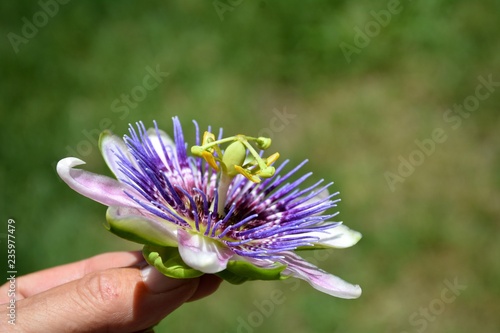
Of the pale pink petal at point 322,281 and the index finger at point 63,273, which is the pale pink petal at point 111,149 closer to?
the index finger at point 63,273

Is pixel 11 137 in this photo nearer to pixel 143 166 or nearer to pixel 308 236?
pixel 143 166

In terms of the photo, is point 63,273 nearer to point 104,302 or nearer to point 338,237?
point 104,302

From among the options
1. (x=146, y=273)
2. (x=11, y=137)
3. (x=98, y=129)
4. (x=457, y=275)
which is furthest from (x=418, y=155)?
(x=146, y=273)

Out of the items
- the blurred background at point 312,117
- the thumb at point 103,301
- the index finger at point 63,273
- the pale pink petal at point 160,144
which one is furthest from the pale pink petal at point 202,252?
the blurred background at point 312,117

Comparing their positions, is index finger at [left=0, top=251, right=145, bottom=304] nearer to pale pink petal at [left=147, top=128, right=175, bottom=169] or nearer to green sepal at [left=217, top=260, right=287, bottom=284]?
pale pink petal at [left=147, top=128, right=175, bottom=169]

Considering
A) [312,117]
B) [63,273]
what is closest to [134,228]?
[63,273]

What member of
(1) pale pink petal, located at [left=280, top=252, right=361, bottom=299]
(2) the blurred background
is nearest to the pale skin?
(1) pale pink petal, located at [left=280, top=252, right=361, bottom=299]
